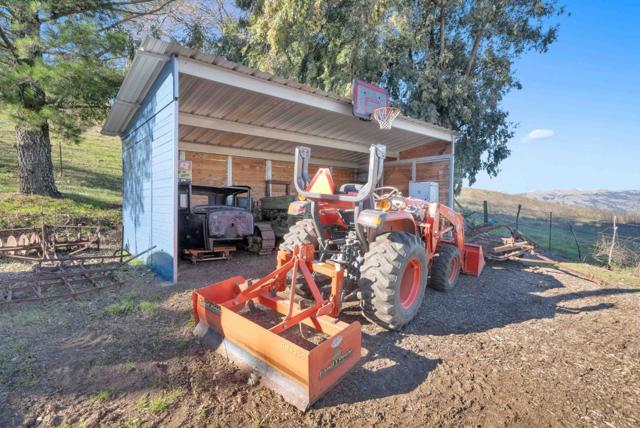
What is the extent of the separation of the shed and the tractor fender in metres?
3.28

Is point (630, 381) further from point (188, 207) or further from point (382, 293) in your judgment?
point (188, 207)

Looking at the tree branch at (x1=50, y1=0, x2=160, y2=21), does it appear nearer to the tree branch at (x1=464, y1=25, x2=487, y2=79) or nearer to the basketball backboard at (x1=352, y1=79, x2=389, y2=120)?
the basketball backboard at (x1=352, y1=79, x2=389, y2=120)

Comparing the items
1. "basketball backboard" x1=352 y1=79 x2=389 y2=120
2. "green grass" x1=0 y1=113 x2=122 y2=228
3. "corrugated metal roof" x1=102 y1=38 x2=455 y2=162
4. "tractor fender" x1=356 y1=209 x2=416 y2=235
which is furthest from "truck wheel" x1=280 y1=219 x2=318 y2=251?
"green grass" x1=0 y1=113 x2=122 y2=228

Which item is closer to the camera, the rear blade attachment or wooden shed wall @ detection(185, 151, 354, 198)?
the rear blade attachment

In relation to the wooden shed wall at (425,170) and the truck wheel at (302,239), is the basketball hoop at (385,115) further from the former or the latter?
the truck wheel at (302,239)

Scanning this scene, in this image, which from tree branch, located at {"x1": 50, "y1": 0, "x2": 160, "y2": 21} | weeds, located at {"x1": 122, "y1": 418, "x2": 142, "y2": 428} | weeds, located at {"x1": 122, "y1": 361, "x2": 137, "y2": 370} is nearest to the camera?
weeds, located at {"x1": 122, "y1": 418, "x2": 142, "y2": 428}

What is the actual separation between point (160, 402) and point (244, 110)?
7.12 m

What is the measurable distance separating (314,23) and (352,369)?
11.8 meters

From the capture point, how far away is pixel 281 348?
2268 millimetres

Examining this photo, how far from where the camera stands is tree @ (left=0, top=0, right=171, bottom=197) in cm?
696

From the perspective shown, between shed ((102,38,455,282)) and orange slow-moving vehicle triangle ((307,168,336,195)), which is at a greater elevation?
shed ((102,38,455,282))

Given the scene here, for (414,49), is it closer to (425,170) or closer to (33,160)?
(425,170)

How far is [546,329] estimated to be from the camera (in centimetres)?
373

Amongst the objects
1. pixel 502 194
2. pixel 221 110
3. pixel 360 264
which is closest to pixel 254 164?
pixel 221 110
